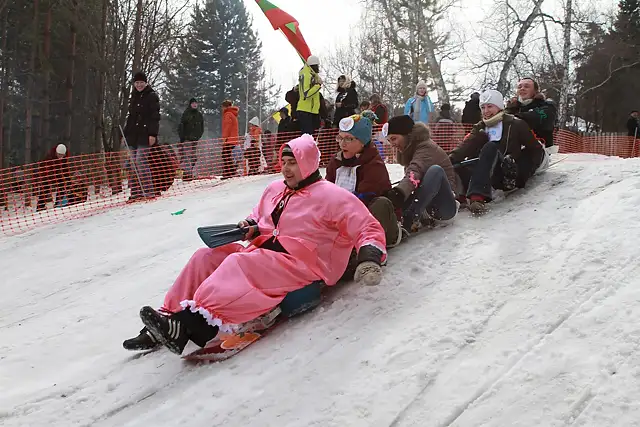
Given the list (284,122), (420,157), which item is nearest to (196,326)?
(420,157)

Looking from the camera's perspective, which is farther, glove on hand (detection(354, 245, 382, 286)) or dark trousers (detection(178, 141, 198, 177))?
dark trousers (detection(178, 141, 198, 177))

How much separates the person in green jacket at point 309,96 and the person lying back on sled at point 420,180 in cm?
407

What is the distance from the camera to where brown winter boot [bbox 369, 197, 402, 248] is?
4172 mm

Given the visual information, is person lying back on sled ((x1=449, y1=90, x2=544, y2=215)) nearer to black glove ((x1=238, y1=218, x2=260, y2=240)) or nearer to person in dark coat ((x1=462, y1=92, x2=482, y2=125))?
black glove ((x1=238, y1=218, x2=260, y2=240))

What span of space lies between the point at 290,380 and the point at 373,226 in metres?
1.11

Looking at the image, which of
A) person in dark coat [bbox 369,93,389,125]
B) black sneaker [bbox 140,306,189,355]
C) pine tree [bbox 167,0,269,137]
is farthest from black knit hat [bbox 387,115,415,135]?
pine tree [bbox 167,0,269,137]

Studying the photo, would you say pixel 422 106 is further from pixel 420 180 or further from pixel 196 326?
pixel 196 326


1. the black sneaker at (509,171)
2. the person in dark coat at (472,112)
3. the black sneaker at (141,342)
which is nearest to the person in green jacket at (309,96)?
the person in dark coat at (472,112)

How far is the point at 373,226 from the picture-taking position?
11.3 feet

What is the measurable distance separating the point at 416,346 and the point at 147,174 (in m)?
6.97

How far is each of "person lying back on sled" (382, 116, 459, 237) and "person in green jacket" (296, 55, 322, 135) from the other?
4075mm

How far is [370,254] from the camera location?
331 cm

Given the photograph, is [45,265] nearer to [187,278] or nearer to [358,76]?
[187,278]

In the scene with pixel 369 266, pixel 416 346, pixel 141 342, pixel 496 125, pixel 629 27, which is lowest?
pixel 141 342
